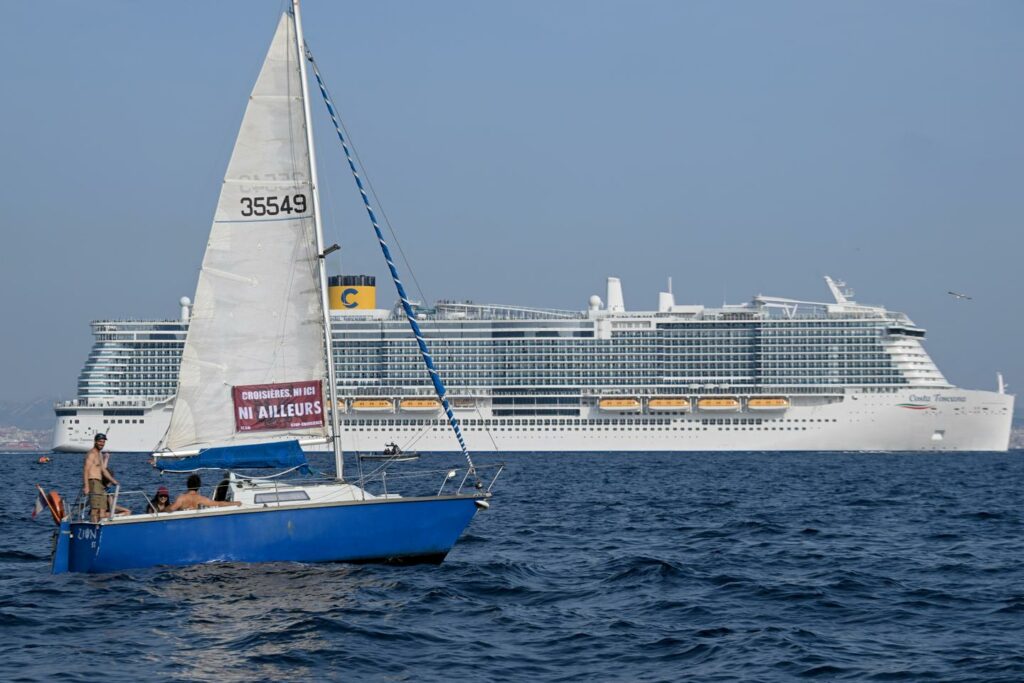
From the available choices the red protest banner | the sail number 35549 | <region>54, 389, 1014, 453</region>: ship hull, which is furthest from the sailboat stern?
<region>54, 389, 1014, 453</region>: ship hull

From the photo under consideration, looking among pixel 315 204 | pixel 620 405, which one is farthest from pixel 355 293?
pixel 315 204

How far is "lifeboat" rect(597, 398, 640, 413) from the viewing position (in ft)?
305

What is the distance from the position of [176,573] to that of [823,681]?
9568mm

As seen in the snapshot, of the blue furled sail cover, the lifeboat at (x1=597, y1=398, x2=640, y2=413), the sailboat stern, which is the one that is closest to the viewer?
the sailboat stern

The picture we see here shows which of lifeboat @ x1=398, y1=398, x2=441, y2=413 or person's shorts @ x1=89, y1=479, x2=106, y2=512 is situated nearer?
person's shorts @ x1=89, y1=479, x2=106, y2=512

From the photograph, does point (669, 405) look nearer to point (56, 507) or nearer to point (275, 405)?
point (275, 405)

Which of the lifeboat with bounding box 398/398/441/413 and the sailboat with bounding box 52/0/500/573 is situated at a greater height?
the sailboat with bounding box 52/0/500/573

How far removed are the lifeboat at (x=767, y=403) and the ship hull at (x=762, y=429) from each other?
0.42m

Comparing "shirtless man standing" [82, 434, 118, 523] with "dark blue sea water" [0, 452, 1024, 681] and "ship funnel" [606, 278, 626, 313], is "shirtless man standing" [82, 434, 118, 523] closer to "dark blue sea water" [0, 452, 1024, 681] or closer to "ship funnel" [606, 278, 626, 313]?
"dark blue sea water" [0, 452, 1024, 681]

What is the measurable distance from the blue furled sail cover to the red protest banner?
30cm

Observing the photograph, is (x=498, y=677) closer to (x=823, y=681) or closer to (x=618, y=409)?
(x=823, y=681)

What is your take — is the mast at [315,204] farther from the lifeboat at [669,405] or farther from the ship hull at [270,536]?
the lifeboat at [669,405]

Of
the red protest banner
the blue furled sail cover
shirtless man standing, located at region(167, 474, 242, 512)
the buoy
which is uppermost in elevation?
the red protest banner

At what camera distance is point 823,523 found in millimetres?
28609
